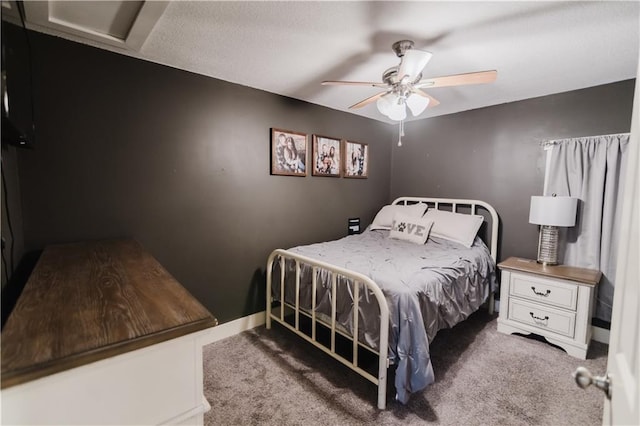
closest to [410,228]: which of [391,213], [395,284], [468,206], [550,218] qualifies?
[391,213]

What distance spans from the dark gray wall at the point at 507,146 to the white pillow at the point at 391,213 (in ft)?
1.31

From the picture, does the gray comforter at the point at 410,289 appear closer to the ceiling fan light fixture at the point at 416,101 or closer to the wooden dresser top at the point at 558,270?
the wooden dresser top at the point at 558,270

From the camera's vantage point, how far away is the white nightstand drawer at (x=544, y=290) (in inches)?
89.1

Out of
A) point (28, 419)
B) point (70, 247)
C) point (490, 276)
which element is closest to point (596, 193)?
point (490, 276)

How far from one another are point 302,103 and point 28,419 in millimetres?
2854

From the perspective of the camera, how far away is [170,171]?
221cm

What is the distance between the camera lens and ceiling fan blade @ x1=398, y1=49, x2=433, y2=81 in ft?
5.14

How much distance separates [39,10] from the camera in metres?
1.49

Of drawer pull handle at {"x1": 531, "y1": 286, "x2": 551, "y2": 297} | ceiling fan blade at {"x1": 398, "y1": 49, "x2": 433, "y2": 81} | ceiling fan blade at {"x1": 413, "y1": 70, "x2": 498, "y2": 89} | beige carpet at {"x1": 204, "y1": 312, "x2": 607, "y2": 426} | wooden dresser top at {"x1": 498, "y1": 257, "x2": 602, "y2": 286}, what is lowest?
beige carpet at {"x1": 204, "y1": 312, "x2": 607, "y2": 426}

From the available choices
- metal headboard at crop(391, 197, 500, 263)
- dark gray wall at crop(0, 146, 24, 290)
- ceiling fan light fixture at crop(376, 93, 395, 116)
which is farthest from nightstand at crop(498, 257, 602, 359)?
dark gray wall at crop(0, 146, 24, 290)

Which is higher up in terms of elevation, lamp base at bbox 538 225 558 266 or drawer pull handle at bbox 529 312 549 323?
lamp base at bbox 538 225 558 266

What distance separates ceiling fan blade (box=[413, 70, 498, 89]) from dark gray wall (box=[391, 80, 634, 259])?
1053mm

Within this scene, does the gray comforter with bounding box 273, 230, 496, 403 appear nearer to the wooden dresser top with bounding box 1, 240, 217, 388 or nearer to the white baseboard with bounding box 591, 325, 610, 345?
the white baseboard with bounding box 591, 325, 610, 345

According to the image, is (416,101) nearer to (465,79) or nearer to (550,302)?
(465,79)
